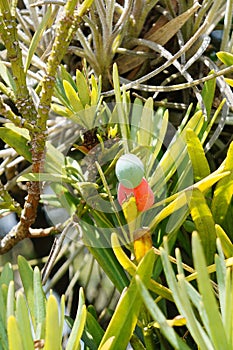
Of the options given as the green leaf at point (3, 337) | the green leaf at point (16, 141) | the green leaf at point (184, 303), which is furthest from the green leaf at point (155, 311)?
the green leaf at point (16, 141)

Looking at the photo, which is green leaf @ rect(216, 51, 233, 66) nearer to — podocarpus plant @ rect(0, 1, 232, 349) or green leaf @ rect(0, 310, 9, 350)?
podocarpus plant @ rect(0, 1, 232, 349)

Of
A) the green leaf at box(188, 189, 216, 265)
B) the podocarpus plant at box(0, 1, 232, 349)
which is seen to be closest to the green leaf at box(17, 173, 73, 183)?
the podocarpus plant at box(0, 1, 232, 349)

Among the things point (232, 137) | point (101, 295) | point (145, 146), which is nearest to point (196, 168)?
point (145, 146)

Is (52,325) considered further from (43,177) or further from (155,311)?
(43,177)

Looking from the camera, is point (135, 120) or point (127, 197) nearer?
point (127, 197)

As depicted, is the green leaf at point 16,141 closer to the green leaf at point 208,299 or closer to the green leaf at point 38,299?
the green leaf at point 38,299

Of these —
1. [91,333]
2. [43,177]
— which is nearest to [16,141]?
[43,177]
